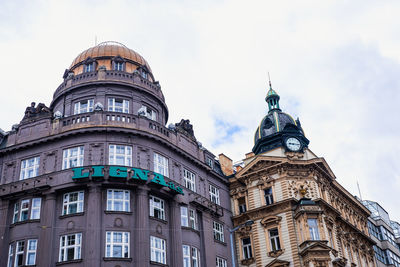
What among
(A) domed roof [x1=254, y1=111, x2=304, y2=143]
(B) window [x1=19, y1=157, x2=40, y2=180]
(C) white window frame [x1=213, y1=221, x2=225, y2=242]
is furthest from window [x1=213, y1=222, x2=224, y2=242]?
(B) window [x1=19, y1=157, x2=40, y2=180]

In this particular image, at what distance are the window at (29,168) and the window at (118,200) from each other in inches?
267

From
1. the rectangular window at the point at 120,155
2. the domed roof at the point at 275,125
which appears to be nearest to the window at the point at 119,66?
the rectangular window at the point at 120,155

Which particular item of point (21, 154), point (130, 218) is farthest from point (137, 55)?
point (130, 218)

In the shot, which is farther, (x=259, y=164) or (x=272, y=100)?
(x=272, y=100)

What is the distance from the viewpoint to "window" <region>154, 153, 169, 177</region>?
40.7 m

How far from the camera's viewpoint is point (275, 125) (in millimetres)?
54844

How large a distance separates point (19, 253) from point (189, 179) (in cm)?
1600

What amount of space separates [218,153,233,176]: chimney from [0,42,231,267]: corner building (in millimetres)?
5954

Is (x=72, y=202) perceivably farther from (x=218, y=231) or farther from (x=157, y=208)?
(x=218, y=231)

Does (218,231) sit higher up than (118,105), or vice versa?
(118,105)

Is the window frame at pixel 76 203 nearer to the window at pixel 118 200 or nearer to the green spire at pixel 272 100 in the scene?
the window at pixel 118 200

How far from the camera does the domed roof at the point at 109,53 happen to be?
48469 millimetres

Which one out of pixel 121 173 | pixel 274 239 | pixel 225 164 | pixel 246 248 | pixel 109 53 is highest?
Result: pixel 109 53

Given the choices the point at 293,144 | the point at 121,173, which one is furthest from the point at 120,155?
the point at 293,144
